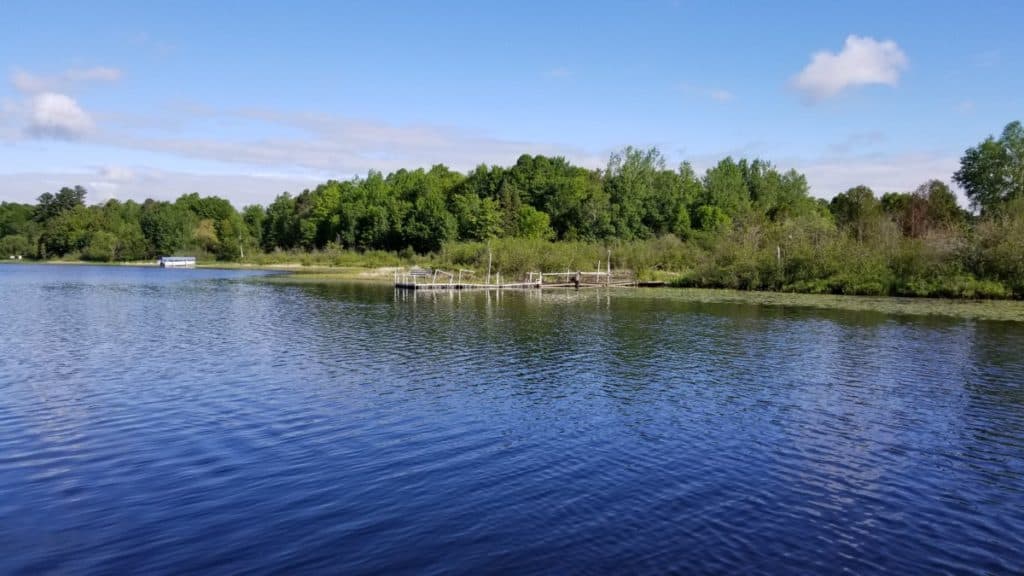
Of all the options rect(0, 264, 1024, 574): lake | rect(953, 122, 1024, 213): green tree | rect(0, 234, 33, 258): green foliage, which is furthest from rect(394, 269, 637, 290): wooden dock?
rect(0, 234, 33, 258): green foliage

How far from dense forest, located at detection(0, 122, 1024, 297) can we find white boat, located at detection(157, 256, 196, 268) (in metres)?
10.6

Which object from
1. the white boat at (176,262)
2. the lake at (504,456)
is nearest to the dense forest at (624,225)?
the white boat at (176,262)

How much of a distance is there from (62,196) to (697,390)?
178 metres

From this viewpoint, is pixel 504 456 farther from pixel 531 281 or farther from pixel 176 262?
pixel 176 262

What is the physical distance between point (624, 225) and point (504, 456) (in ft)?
299

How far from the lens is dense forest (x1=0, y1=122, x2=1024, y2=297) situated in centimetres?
5900

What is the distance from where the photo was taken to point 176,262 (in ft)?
424

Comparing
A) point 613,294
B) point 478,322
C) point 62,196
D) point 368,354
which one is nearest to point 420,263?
point 613,294

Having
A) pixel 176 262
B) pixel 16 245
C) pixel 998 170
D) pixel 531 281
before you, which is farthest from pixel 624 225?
pixel 16 245

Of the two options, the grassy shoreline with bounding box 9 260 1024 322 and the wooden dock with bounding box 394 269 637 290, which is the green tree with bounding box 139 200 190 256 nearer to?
the wooden dock with bounding box 394 269 637 290

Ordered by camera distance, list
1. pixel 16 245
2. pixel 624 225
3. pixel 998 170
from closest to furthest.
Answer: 1. pixel 998 170
2. pixel 624 225
3. pixel 16 245

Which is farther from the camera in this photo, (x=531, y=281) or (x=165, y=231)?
(x=165, y=231)

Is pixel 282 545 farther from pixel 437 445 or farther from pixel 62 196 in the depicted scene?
pixel 62 196

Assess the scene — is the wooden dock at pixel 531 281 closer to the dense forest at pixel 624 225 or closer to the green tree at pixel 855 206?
the dense forest at pixel 624 225
